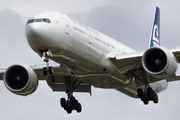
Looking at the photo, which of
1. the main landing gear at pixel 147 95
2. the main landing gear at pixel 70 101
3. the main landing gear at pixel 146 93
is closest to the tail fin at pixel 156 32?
the main landing gear at pixel 146 93

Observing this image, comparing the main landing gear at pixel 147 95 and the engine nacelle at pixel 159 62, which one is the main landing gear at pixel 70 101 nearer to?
the main landing gear at pixel 147 95

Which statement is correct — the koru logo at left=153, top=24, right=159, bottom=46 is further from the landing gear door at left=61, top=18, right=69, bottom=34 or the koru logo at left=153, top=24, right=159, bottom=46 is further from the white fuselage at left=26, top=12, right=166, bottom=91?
the landing gear door at left=61, top=18, right=69, bottom=34

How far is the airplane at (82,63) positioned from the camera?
81.0 ft

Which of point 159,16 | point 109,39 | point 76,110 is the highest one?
point 159,16

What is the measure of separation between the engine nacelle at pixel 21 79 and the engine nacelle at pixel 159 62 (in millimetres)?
8170

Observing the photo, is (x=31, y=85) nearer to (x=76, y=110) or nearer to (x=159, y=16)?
(x=76, y=110)

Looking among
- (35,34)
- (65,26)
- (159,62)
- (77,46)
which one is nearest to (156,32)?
(159,62)

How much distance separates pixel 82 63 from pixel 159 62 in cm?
493

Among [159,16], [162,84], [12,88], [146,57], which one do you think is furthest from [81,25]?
[159,16]

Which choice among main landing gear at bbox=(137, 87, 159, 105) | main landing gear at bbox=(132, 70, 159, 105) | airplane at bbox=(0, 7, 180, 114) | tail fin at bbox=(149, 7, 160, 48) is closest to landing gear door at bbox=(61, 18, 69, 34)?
airplane at bbox=(0, 7, 180, 114)

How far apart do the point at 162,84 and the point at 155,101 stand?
3.84 metres

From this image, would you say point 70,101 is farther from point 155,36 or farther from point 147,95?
point 155,36

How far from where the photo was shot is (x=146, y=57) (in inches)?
A: 1072

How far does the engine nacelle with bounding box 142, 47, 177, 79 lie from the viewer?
26344 mm
